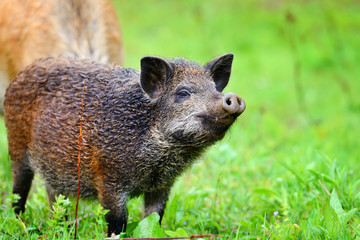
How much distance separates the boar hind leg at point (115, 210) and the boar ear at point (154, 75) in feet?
2.65

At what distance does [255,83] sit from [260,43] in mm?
2819

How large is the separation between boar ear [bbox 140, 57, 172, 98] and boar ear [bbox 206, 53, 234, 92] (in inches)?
16.3

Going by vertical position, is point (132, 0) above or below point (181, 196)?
above

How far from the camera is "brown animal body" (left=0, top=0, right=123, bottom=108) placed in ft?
17.7

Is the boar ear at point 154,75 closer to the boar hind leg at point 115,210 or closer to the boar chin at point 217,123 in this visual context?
the boar chin at point 217,123

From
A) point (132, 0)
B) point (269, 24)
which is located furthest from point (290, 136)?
point (132, 0)

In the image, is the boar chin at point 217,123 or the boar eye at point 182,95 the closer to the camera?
the boar chin at point 217,123

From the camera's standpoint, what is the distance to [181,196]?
4.74 meters

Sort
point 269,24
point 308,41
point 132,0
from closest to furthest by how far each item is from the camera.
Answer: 1. point 308,41
2. point 269,24
3. point 132,0

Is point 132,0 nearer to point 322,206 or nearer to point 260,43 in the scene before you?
point 260,43

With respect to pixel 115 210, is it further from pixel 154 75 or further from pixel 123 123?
pixel 154 75

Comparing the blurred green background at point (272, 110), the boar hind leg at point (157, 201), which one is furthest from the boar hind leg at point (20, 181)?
the blurred green background at point (272, 110)

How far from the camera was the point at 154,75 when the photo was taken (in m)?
3.62

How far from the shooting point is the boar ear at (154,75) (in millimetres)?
3537
